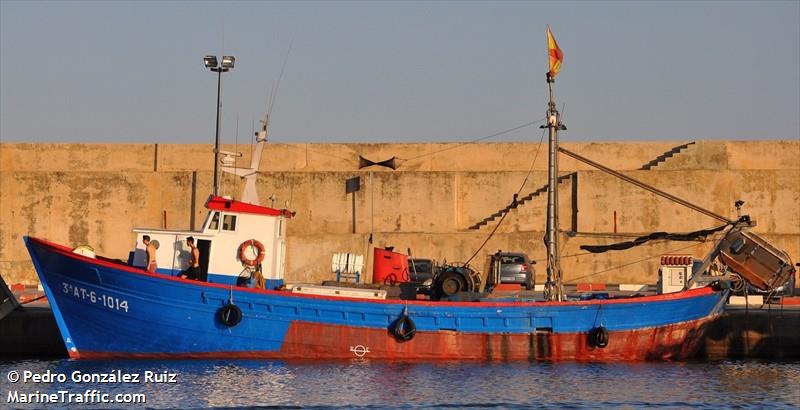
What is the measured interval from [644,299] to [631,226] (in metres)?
14.6

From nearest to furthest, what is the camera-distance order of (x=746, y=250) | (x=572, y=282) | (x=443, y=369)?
(x=443, y=369), (x=746, y=250), (x=572, y=282)

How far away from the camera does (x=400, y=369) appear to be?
1059 inches

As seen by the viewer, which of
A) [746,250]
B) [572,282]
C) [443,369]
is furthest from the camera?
[572,282]

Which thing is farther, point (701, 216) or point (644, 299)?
point (701, 216)

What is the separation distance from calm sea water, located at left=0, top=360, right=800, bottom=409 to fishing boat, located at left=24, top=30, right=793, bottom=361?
0.42 metres

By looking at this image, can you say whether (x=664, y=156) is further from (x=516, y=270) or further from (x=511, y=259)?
(x=516, y=270)

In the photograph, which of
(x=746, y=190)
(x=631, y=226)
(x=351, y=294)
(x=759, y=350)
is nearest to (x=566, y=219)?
(x=631, y=226)

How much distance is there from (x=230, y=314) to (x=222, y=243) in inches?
72.0

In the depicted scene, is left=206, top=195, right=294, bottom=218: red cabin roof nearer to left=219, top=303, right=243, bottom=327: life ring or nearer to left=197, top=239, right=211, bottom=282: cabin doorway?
left=197, top=239, right=211, bottom=282: cabin doorway

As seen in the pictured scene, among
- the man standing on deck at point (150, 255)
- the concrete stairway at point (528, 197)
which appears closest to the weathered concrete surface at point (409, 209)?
the concrete stairway at point (528, 197)

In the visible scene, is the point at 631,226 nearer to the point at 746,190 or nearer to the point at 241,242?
the point at 746,190

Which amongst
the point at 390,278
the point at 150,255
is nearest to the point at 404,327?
the point at 390,278

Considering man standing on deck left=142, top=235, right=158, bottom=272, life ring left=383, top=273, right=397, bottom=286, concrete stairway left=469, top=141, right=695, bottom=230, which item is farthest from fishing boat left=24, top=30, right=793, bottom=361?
concrete stairway left=469, top=141, right=695, bottom=230

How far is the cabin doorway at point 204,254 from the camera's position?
27.9 metres
